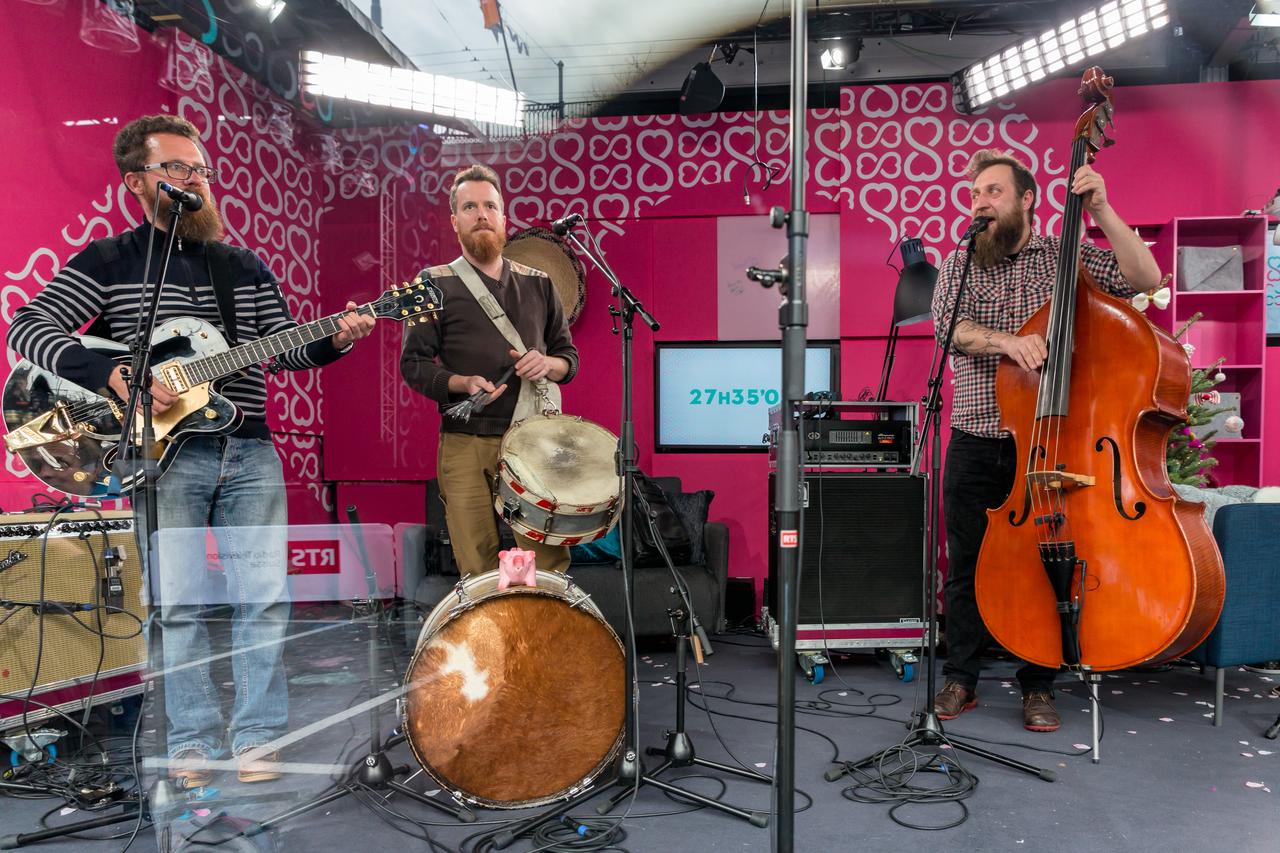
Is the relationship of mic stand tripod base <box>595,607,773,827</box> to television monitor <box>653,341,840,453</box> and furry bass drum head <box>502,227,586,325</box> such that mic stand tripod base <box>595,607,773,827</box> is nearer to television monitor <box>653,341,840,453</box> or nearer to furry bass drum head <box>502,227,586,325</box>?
television monitor <box>653,341,840,453</box>

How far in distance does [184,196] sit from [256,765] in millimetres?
1359

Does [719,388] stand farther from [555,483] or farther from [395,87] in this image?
[395,87]

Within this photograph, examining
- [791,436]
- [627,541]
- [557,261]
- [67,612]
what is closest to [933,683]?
[627,541]

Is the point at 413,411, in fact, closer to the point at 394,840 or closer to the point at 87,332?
the point at 87,332

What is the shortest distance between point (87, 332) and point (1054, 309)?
254 centimetres

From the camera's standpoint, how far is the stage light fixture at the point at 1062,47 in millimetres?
3998

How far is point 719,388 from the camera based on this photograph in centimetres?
504

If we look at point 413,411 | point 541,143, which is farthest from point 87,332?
point 541,143

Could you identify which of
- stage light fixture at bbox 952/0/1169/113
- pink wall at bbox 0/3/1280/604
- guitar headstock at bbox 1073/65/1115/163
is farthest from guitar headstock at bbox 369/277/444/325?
stage light fixture at bbox 952/0/1169/113

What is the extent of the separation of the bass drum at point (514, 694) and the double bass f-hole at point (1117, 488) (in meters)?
1.42

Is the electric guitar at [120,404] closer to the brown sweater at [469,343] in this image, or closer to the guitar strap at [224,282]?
the guitar strap at [224,282]

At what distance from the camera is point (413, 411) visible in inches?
92.3

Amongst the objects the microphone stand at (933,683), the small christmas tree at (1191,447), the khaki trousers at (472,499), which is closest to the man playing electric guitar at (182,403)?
the khaki trousers at (472,499)

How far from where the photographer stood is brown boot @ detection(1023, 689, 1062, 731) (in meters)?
2.75
